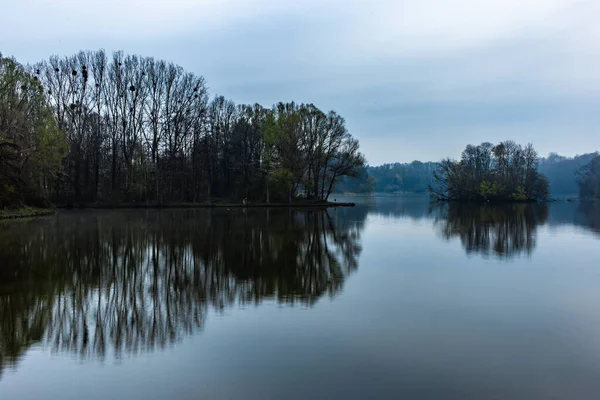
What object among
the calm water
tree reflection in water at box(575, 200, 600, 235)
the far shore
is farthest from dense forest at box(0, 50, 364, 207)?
the calm water

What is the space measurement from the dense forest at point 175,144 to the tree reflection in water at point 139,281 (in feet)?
114

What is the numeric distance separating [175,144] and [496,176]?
190ft

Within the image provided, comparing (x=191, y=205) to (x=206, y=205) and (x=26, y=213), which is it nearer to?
(x=206, y=205)

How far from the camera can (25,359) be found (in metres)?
7.06

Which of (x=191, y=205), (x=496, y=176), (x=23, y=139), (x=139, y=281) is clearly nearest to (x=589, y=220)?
(x=139, y=281)

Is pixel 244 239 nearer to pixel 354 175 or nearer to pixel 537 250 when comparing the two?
pixel 537 250

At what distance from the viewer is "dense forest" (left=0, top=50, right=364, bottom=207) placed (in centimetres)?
5625

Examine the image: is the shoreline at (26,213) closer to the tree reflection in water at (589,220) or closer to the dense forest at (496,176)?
the tree reflection in water at (589,220)

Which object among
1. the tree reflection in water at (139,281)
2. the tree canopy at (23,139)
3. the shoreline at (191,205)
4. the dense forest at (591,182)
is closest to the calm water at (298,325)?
the tree reflection in water at (139,281)

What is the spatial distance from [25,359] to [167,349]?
1.95 metres

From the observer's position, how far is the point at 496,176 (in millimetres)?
88750

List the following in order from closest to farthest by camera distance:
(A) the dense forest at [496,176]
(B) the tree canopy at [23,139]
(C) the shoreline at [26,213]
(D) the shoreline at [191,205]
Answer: (C) the shoreline at [26,213], (B) the tree canopy at [23,139], (D) the shoreline at [191,205], (A) the dense forest at [496,176]

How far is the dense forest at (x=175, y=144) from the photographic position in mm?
56250

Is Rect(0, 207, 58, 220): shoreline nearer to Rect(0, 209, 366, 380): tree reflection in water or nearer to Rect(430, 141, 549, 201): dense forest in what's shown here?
Rect(0, 209, 366, 380): tree reflection in water
